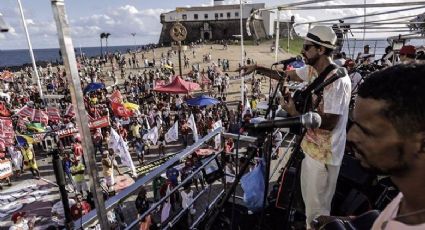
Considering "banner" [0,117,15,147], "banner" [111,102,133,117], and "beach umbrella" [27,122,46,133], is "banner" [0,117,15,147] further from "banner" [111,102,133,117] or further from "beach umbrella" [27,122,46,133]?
"banner" [111,102,133,117]

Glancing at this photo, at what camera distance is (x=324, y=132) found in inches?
135

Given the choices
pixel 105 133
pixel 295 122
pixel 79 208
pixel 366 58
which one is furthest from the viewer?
pixel 105 133

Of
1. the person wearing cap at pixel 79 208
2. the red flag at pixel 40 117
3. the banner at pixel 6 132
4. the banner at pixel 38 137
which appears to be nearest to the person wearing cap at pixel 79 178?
the person wearing cap at pixel 79 208

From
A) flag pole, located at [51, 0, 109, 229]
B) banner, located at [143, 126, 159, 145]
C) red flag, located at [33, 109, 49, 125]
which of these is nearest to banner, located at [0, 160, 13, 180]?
red flag, located at [33, 109, 49, 125]

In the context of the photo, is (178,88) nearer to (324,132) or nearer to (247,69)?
(247,69)

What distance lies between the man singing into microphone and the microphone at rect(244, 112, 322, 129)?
0.59 metres

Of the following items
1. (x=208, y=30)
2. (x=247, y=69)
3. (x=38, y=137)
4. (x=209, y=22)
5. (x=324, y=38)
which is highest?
(x=209, y=22)

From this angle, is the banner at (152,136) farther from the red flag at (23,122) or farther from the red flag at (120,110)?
the red flag at (23,122)

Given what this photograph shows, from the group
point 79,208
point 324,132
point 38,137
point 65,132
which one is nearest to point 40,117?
point 38,137

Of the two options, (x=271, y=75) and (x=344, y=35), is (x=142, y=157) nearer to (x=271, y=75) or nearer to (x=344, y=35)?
(x=344, y=35)

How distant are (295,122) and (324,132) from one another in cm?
129

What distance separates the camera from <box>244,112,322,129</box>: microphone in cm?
217

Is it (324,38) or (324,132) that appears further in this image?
(324,132)

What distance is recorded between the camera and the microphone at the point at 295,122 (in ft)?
7.12
